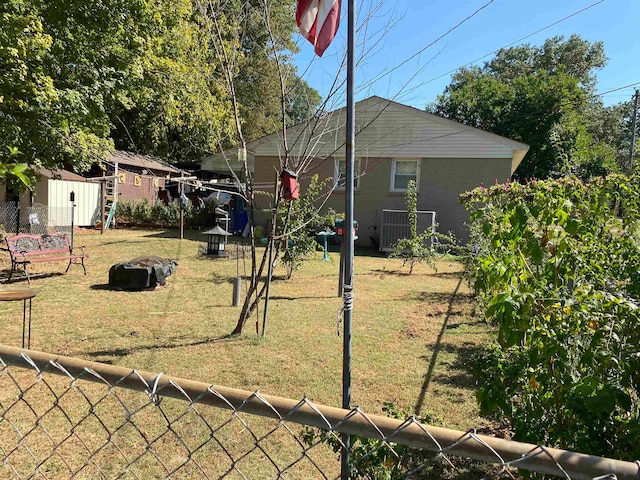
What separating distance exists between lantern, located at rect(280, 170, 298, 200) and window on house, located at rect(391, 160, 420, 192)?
1110cm

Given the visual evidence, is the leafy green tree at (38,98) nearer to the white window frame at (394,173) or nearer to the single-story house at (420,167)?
the single-story house at (420,167)

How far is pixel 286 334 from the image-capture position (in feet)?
18.3

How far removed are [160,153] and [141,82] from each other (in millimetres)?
16583

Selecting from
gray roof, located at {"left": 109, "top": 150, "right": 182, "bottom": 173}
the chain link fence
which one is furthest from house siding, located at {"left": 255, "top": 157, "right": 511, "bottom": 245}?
the chain link fence

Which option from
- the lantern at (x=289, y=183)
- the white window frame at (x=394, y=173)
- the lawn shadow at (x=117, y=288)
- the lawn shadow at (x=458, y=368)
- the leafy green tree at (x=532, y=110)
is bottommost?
the lawn shadow at (x=458, y=368)

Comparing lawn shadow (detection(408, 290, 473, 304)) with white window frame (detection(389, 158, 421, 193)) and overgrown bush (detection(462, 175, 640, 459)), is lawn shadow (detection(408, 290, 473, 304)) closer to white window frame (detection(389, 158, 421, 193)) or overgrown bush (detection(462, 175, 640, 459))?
overgrown bush (detection(462, 175, 640, 459))

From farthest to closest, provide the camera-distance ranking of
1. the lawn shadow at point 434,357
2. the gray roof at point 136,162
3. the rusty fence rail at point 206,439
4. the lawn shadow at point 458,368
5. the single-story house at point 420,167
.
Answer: the gray roof at point 136,162, the single-story house at point 420,167, the lawn shadow at point 458,368, the lawn shadow at point 434,357, the rusty fence rail at point 206,439

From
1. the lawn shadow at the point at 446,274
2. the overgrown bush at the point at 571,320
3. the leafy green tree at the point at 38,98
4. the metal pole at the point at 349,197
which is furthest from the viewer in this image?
the lawn shadow at the point at 446,274

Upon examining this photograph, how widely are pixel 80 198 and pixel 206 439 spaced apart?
16.8m

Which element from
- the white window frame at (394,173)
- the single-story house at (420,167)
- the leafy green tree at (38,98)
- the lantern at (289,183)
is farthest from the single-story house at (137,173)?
the lantern at (289,183)

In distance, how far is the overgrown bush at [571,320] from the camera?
1.69m

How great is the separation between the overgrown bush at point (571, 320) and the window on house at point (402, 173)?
12.6 metres

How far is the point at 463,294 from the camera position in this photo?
321 inches

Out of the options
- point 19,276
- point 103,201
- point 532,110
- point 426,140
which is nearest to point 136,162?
point 103,201
